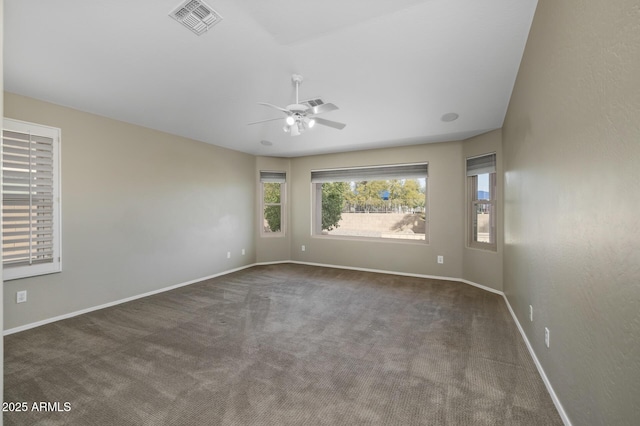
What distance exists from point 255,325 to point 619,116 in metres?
3.30

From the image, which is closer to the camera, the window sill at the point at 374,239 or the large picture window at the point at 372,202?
the window sill at the point at 374,239

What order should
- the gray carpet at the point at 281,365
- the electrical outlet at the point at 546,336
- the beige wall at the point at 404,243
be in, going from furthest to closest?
the beige wall at the point at 404,243 → the electrical outlet at the point at 546,336 → the gray carpet at the point at 281,365

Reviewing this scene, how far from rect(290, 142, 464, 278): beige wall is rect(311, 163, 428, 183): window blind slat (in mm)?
120

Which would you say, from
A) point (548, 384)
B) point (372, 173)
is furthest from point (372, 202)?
point (548, 384)

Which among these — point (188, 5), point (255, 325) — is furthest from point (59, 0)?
point (255, 325)

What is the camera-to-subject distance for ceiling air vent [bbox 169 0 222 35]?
91.7 inches

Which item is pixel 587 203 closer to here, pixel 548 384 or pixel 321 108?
pixel 548 384

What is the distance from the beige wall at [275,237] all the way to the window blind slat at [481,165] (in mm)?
3713

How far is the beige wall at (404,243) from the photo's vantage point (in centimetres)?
510

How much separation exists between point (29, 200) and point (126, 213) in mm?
1018

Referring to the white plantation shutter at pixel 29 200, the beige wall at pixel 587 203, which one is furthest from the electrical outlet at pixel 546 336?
the white plantation shutter at pixel 29 200

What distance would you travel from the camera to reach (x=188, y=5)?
2.32m

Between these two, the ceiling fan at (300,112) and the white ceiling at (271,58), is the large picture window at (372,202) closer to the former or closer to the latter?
the white ceiling at (271,58)

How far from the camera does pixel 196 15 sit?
2.43 m
